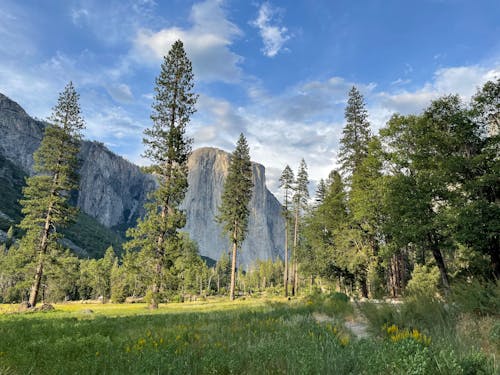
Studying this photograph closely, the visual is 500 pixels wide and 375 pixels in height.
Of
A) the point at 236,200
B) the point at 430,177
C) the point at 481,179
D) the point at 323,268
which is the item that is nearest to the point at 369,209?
the point at 430,177

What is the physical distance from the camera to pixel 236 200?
132ft

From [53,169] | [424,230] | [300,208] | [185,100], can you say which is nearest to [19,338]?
[424,230]

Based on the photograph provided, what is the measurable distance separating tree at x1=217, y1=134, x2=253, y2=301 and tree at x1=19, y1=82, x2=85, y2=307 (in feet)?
58.0

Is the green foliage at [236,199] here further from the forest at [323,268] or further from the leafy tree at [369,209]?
the leafy tree at [369,209]

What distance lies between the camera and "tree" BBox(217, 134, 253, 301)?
39.5m

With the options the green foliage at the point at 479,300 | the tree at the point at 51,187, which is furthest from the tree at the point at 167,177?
the green foliage at the point at 479,300

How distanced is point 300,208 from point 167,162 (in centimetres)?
3215

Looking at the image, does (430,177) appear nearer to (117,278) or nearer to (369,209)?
(369,209)

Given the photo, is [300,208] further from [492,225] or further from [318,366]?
[318,366]

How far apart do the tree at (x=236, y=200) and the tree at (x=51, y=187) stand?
17682mm

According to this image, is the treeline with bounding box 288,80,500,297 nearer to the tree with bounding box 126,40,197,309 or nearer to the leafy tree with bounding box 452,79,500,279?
the leafy tree with bounding box 452,79,500,279

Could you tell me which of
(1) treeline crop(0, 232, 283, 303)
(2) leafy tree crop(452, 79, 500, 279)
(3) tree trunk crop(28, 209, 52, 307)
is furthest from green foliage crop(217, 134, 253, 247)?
(2) leafy tree crop(452, 79, 500, 279)

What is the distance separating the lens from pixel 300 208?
52.3 m

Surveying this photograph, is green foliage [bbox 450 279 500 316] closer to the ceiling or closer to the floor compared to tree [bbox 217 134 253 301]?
closer to the floor
